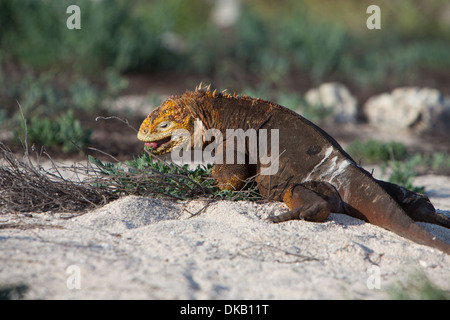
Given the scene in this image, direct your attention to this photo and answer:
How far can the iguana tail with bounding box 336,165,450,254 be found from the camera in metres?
3.57

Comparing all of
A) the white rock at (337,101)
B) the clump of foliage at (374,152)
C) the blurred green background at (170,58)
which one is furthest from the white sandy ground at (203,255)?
the white rock at (337,101)

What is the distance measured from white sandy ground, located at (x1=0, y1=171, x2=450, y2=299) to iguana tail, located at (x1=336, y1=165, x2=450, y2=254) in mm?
59

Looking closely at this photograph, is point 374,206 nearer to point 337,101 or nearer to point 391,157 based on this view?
point 391,157

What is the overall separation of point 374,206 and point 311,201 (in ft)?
1.42

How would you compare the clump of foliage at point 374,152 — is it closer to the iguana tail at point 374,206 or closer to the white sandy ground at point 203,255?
the white sandy ground at point 203,255

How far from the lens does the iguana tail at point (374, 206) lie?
3.57m

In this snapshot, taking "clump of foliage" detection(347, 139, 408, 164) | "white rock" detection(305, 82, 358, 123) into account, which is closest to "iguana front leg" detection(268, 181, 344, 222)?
"clump of foliage" detection(347, 139, 408, 164)

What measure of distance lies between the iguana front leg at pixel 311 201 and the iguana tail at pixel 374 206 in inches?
3.3

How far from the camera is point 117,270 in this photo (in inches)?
116

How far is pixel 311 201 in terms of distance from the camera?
12.3ft

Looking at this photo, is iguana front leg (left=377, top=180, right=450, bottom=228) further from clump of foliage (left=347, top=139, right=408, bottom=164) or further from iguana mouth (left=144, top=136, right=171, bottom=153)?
clump of foliage (left=347, top=139, right=408, bottom=164)

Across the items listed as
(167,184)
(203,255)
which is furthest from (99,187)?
(203,255)
